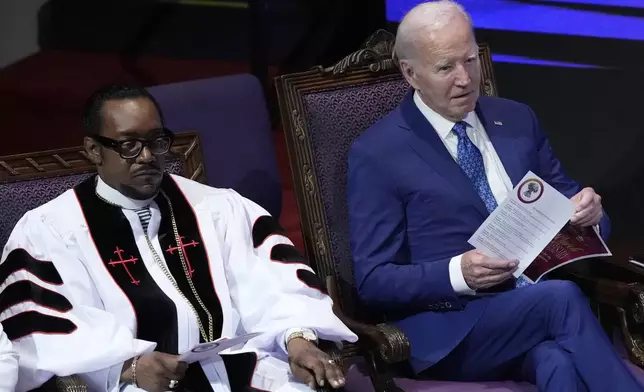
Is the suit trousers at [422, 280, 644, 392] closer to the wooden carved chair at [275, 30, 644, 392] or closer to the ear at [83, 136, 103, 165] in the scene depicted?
the wooden carved chair at [275, 30, 644, 392]

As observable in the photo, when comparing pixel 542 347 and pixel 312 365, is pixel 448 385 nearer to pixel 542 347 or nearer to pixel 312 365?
pixel 542 347

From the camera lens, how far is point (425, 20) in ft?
12.7

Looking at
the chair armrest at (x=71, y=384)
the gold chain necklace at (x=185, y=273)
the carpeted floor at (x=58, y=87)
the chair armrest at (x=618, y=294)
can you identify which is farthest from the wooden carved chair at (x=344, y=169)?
the carpeted floor at (x=58, y=87)

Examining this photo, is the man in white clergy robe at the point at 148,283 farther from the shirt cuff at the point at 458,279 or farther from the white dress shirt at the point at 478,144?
the white dress shirt at the point at 478,144

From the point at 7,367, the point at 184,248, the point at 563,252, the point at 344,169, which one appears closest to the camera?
the point at 7,367

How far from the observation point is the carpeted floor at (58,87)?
17.2 feet

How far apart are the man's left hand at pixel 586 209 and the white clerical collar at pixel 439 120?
0.42 metres

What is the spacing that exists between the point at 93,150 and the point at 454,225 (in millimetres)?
1129

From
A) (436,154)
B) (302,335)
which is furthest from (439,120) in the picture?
(302,335)

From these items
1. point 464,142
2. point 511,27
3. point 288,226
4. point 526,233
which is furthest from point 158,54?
point 526,233

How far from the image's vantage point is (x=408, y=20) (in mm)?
3926

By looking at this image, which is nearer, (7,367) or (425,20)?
(7,367)

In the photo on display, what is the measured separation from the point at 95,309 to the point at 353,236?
864 mm

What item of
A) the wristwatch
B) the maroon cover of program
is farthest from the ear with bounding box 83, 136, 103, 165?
the maroon cover of program
